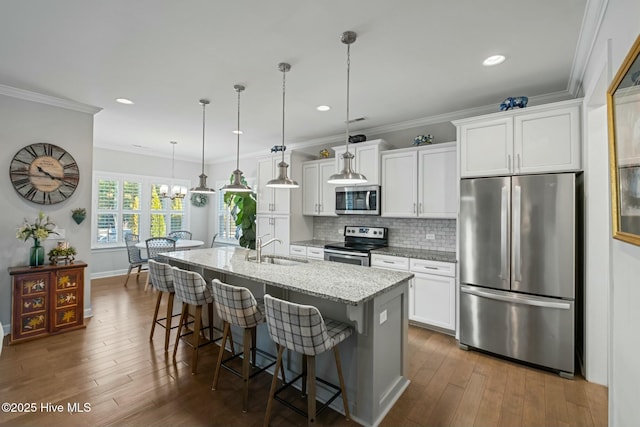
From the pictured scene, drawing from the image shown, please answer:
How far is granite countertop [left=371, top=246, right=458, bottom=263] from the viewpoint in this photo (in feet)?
11.3

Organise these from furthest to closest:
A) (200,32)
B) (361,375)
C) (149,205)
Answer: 1. (149,205)
2. (200,32)
3. (361,375)

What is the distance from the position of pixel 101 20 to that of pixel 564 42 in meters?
3.44

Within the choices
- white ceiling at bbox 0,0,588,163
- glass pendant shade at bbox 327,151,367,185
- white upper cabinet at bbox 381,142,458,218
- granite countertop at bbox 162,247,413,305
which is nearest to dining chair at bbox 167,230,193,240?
white ceiling at bbox 0,0,588,163

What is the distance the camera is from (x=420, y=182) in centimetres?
386

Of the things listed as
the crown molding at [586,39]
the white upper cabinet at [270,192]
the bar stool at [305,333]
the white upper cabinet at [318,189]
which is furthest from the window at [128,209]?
the crown molding at [586,39]

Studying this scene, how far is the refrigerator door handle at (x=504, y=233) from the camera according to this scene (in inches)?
112

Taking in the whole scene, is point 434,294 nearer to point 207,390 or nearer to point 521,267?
point 521,267

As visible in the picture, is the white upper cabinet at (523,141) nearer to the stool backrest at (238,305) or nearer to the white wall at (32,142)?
the stool backrest at (238,305)

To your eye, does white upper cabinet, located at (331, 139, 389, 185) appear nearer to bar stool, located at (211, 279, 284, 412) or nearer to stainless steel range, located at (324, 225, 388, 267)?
stainless steel range, located at (324, 225, 388, 267)

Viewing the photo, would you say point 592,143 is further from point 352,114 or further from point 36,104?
point 36,104

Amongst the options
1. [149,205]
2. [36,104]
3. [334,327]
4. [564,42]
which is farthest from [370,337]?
[149,205]

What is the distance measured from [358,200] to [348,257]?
2.85ft

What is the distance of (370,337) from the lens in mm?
1992

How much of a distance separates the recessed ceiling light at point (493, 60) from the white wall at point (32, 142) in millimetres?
4566
